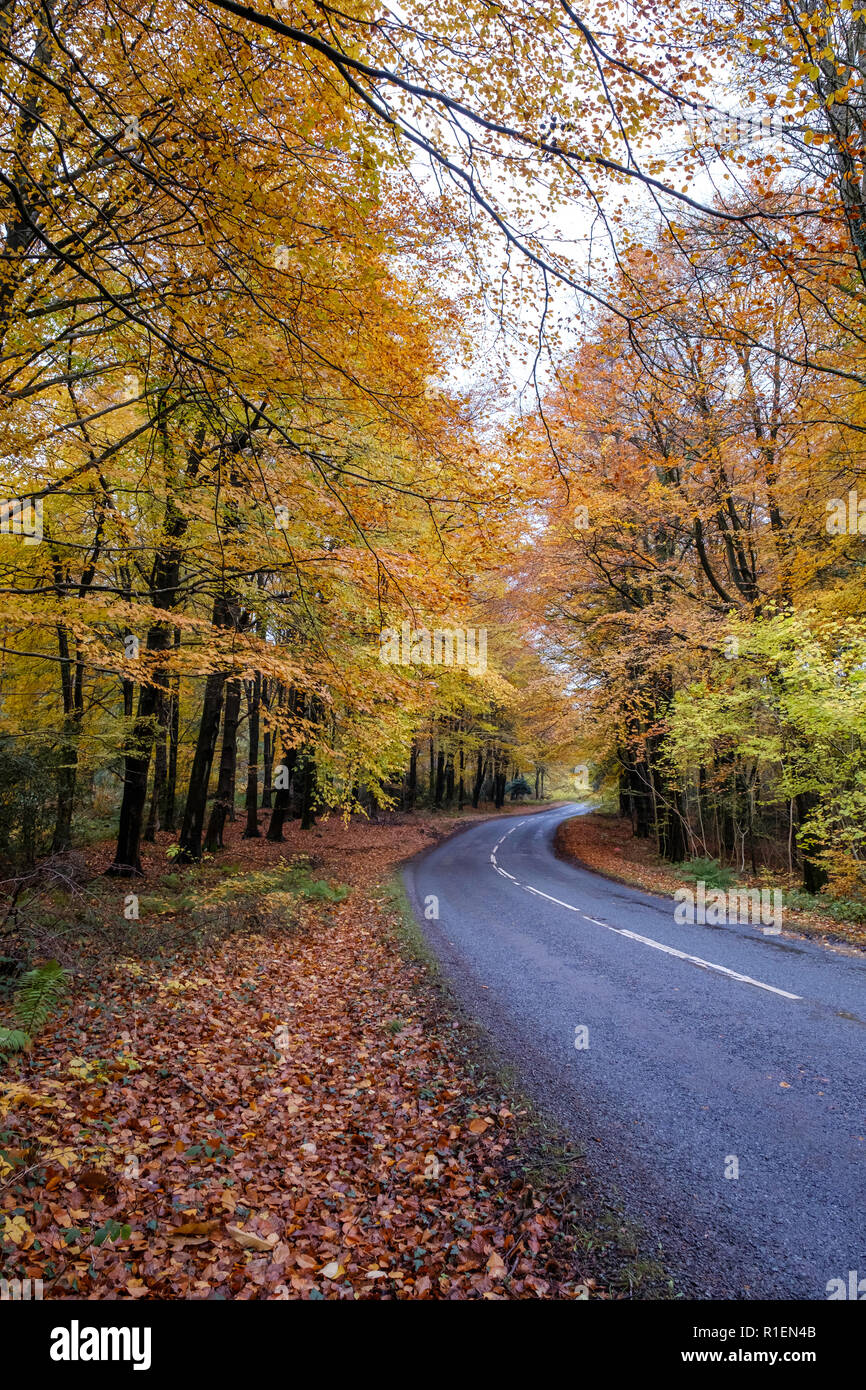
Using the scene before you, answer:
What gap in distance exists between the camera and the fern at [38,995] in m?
5.07

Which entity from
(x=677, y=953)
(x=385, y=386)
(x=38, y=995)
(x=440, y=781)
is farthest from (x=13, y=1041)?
(x=440, y=781)

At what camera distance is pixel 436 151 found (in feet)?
9.77

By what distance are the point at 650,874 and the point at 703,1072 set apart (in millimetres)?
12426

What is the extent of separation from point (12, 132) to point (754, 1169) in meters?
9.70

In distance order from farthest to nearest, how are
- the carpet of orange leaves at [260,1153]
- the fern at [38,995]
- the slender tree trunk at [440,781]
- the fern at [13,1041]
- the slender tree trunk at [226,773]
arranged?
1. the slender tree trunk at [440,781]
2. the slender tree trunk at [226,773]
3. the fern at [38,995]
4. the fern at [13,1041]
5. the carpet of orange leaves at [260,1153]

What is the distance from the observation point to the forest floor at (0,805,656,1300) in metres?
2.93

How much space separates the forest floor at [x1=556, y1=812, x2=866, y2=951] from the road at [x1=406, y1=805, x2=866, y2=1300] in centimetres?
108

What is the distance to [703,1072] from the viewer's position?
472cm

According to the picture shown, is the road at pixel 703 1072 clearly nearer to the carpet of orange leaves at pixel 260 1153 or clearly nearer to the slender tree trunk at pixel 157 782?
the carpet of orange leaves at pixel 260 1153

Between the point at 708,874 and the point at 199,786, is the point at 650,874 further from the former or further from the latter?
the point at 199,786

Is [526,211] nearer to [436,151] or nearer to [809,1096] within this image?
[436,151]

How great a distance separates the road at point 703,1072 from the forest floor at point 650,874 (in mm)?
1080

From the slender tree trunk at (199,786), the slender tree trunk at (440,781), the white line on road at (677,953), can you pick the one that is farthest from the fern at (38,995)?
the slender tree trunk at (440,781)
